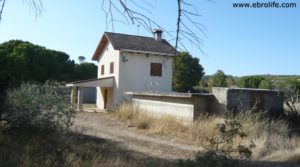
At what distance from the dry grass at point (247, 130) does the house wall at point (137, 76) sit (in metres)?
9.88

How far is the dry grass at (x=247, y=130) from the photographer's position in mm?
14045

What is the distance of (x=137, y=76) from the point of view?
3312 centimetres

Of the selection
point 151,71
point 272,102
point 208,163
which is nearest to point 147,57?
point 151,71

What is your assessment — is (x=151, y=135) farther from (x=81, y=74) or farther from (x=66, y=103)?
(x=81, y=74)

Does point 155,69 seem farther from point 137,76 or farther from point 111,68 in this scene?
point 111,68

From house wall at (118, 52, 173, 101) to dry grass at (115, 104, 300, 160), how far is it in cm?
988

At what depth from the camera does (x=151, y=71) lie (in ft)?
110

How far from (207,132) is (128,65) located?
1628 cm

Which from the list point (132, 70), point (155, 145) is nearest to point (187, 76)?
point (132, 70)

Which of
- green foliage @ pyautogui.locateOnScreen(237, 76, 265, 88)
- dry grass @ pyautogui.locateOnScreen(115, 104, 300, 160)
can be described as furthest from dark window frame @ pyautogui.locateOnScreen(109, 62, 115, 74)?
green foliage @ pyautogui.locateOnScreen(237, 76, 265, 88)

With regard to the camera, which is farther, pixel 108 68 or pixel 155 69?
pixel 108 68

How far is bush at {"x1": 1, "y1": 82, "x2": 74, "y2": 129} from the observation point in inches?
439

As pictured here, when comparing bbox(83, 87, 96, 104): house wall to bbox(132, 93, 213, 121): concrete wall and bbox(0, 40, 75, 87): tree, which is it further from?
bbox(132, 93, 213, 121): concrete wall

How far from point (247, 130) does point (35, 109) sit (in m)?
8.80
